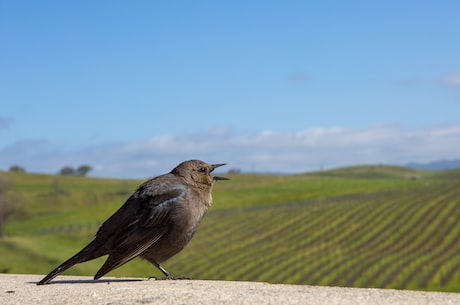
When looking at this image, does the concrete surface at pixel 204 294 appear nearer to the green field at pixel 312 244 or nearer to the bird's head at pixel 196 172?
the bird's head at pixel 196 172

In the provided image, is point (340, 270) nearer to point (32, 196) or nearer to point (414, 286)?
point (414, 286)

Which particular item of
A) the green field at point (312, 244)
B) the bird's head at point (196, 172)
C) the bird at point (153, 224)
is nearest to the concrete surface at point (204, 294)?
the bird at point (153, 224)

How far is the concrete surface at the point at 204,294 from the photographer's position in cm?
1034

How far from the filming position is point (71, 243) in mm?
76562

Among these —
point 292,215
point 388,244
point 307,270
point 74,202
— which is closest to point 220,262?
point 307,270

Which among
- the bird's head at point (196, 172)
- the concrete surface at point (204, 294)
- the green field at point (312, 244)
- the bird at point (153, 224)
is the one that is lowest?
the green field at point (312, 244)

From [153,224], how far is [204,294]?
1946mm

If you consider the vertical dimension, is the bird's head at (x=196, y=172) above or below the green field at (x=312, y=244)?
above

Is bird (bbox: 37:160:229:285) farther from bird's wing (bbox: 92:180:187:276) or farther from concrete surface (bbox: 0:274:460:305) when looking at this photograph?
concrete surface (bbox: 0:274:460:305)

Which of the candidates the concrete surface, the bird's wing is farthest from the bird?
the concrete surface

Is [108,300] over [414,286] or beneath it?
over

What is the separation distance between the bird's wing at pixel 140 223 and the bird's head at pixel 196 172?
1.08 feet

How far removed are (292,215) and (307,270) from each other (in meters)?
30.8

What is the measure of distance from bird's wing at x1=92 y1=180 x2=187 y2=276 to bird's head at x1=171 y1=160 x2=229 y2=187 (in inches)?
13.0
